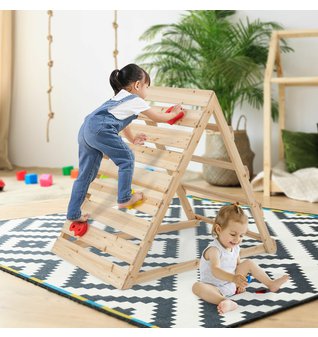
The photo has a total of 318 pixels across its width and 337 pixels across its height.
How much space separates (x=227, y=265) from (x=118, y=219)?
584 mm

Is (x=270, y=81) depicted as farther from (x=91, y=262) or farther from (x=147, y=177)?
(x=91, y=262)

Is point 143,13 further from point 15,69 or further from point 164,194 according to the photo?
point 164,194

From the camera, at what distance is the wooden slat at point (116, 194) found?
2646mm

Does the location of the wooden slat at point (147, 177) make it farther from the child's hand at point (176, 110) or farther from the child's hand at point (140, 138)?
the child's hand at point (176, 110)

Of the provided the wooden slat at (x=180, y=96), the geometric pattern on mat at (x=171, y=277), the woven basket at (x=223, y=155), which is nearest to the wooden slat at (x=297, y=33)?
the woven basket at (x=223, y=155)

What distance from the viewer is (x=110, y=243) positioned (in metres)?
2.73

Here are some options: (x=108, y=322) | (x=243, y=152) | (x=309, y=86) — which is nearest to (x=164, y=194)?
(x=108, y=322)

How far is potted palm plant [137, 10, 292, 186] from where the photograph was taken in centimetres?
487

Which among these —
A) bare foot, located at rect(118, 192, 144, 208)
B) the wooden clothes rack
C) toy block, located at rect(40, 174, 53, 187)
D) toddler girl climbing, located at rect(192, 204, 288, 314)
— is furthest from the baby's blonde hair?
toy block, located at rect(40, 174, 53, 187)

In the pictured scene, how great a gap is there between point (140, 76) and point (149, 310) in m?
1.05

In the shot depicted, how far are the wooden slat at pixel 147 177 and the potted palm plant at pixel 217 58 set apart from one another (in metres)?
1.93

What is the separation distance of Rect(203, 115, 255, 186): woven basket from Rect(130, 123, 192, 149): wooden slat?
6.39 feet

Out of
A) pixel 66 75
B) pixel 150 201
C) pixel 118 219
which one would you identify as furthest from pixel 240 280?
pixel 66 75

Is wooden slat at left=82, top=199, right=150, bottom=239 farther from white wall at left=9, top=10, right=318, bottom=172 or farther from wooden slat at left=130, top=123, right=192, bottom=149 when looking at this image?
white wall at left=9, top=10, right=318, bottom=172
